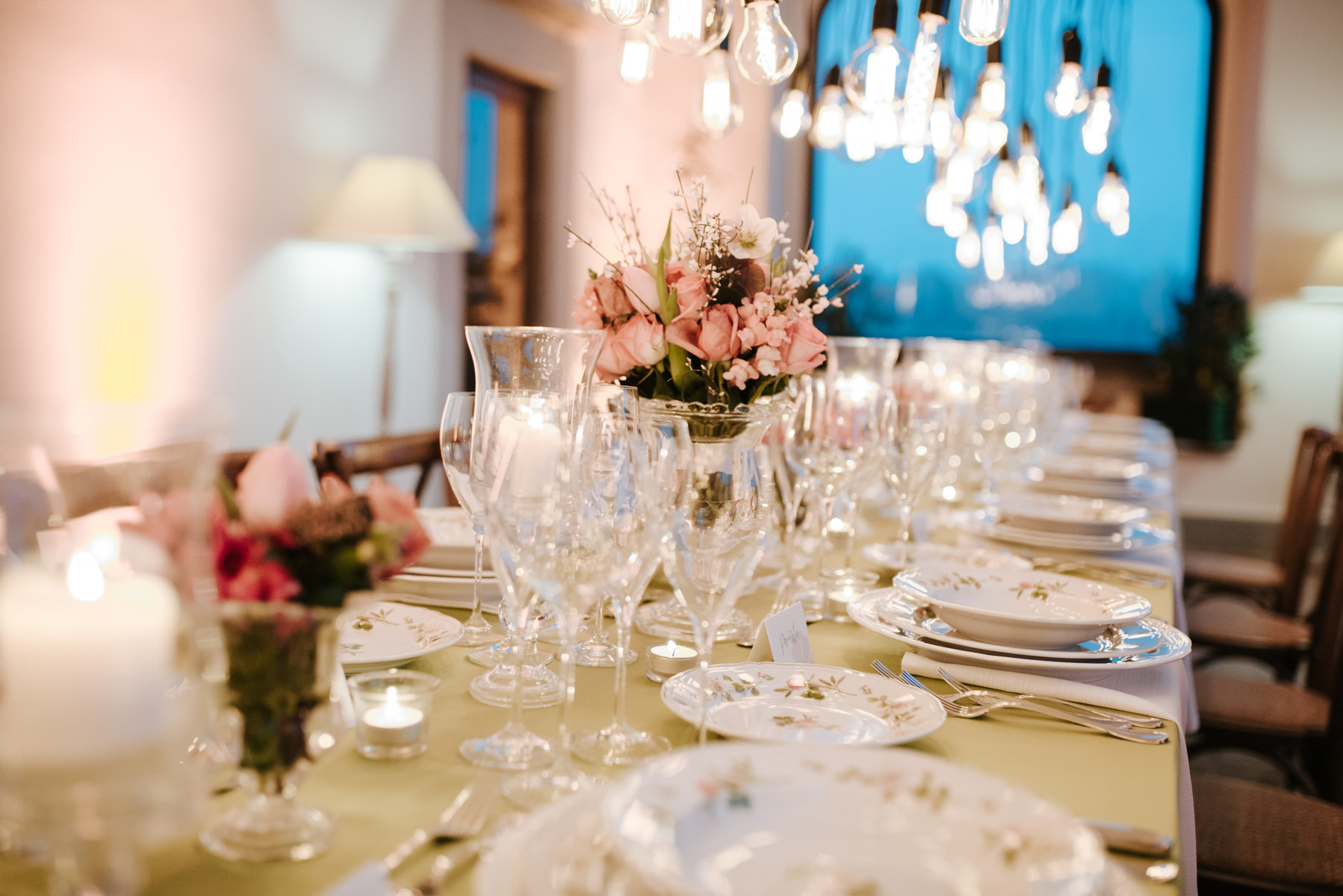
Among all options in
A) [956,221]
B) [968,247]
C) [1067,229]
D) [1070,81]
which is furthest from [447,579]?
[968,247]

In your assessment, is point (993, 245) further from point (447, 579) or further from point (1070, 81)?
point (447, 579)

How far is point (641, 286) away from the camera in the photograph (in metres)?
1.34

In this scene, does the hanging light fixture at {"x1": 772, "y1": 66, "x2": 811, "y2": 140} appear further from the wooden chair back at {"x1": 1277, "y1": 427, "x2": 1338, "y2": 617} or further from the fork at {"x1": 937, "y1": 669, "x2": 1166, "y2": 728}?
the fork at {"x1": 937, "y1": 669, "x2": 1166, "y2": 728}

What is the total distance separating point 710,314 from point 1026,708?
57 cm

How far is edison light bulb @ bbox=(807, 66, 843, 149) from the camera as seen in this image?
334 cm

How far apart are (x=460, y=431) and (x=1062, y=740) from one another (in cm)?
65

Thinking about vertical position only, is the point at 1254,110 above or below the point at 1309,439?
above

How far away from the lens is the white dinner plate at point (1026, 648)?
1.15 meters

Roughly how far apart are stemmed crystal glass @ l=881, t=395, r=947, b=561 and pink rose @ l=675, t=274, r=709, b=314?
1.16 ft

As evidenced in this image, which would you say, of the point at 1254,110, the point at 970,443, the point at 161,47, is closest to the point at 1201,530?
the point at 1254,110

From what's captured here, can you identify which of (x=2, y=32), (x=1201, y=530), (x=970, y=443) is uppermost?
(x=2, y=32)

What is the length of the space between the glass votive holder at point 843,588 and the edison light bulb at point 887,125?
115 cm

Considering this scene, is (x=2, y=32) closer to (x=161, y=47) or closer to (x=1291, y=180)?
(x=161, y=47)

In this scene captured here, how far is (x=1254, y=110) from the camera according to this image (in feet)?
23.3
